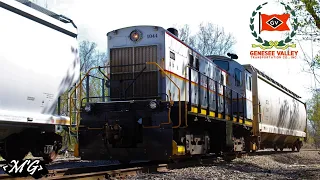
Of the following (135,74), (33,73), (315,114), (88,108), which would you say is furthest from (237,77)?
(315,114)

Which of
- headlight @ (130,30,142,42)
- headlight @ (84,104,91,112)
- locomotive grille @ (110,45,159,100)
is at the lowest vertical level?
headlight @ (84,104,91,112)

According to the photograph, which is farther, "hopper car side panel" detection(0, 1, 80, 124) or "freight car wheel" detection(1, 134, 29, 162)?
"freight car wheel" detection(1, 134, 29, 162)

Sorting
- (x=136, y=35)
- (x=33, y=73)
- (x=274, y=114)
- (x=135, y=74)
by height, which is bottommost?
(x=274, y=114)

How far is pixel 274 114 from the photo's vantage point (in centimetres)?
2344

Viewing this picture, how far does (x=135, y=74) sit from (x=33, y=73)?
9.29ft

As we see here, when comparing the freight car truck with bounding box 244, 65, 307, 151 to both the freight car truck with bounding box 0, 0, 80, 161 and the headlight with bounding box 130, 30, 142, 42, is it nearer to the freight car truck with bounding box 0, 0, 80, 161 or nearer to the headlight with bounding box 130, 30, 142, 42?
the headlight with bounding box 130, 30, 142, 42

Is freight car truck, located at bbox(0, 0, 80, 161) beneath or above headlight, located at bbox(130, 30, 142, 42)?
beneath

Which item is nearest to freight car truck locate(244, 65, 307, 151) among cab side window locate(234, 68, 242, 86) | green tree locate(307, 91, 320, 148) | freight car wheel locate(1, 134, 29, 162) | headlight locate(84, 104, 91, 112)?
cab side window locate(234, 68, 242, 86)

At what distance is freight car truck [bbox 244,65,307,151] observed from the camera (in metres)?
19.6

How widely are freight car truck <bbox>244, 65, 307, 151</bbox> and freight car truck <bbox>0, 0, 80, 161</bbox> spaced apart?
11111 mm

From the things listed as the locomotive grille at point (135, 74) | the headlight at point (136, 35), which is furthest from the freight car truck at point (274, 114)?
the headlight at point (136, 35)

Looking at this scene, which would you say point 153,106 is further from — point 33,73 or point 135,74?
point 33,73

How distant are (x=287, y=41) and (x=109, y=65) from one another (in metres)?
6.80

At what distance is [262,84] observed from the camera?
20.8 metres
